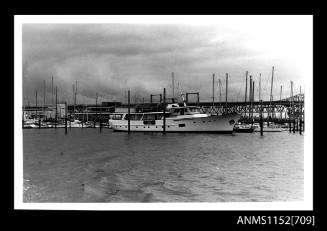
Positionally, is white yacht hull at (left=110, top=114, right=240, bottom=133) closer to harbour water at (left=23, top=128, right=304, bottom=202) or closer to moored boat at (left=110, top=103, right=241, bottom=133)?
moored boat at (left=110, top=103, right=241, bottom=133)

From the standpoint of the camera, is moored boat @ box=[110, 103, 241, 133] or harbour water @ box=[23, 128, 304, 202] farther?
moored boat @ box=[110, 103, 241, 133]

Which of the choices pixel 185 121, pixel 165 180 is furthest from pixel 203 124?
pixel 165 180

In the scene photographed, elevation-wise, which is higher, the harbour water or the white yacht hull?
the white yacht hull

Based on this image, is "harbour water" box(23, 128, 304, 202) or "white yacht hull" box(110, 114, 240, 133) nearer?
"harbour water" box(23, 128, 304, 202)

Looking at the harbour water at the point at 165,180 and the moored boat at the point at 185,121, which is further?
the moored boat at the point at 185,121

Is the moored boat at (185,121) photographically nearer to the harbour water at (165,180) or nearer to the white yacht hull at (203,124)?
the white yacht hull at (203,124)

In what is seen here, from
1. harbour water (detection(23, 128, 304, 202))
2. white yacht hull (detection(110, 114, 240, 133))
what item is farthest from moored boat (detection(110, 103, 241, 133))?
harbour water (detection(23, 128, 304, 202))

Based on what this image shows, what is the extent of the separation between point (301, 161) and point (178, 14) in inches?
636

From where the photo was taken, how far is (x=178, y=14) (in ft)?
21.9

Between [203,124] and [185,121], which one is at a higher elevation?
[185,121]

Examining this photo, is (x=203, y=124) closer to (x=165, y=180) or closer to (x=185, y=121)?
(x=185, y=121)

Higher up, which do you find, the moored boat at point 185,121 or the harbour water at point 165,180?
the moored boat at point 185,121

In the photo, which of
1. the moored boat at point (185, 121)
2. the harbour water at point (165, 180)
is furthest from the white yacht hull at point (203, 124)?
the harbour water at point (165, 180)
